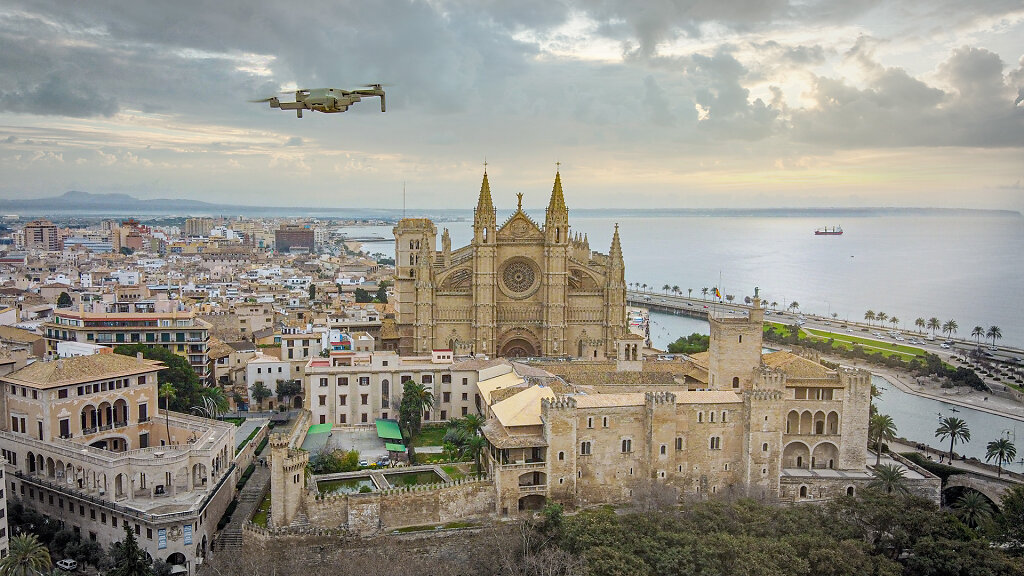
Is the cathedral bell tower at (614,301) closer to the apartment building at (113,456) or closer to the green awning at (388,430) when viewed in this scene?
the green awning at (388,430)

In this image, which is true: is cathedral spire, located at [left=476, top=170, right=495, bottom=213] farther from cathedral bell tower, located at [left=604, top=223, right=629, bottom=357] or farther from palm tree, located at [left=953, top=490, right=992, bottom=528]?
palm tree, located at [left=953, top=490, right=992, bottom=528]

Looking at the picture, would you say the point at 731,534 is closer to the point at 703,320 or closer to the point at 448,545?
the point at 448,545

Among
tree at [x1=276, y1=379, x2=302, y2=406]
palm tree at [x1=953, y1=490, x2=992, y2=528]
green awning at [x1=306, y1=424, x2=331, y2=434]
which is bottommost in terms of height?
palm tree at [x1=953, y1=490, x2=992, y2=528]

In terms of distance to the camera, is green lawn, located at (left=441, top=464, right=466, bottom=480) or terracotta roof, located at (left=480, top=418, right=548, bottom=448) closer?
terracotta roof, located at (left=480, top=418, right=548, bottom=448)

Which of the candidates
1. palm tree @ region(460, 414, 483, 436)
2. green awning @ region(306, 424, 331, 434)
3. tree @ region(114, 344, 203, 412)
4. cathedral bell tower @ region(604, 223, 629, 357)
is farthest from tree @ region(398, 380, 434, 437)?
cathedral bell tower @ region(604, 223, 629, 357)

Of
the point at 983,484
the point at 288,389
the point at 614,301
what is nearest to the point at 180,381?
the point at 288,389

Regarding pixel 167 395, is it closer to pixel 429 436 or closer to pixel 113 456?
pixel 113 456
